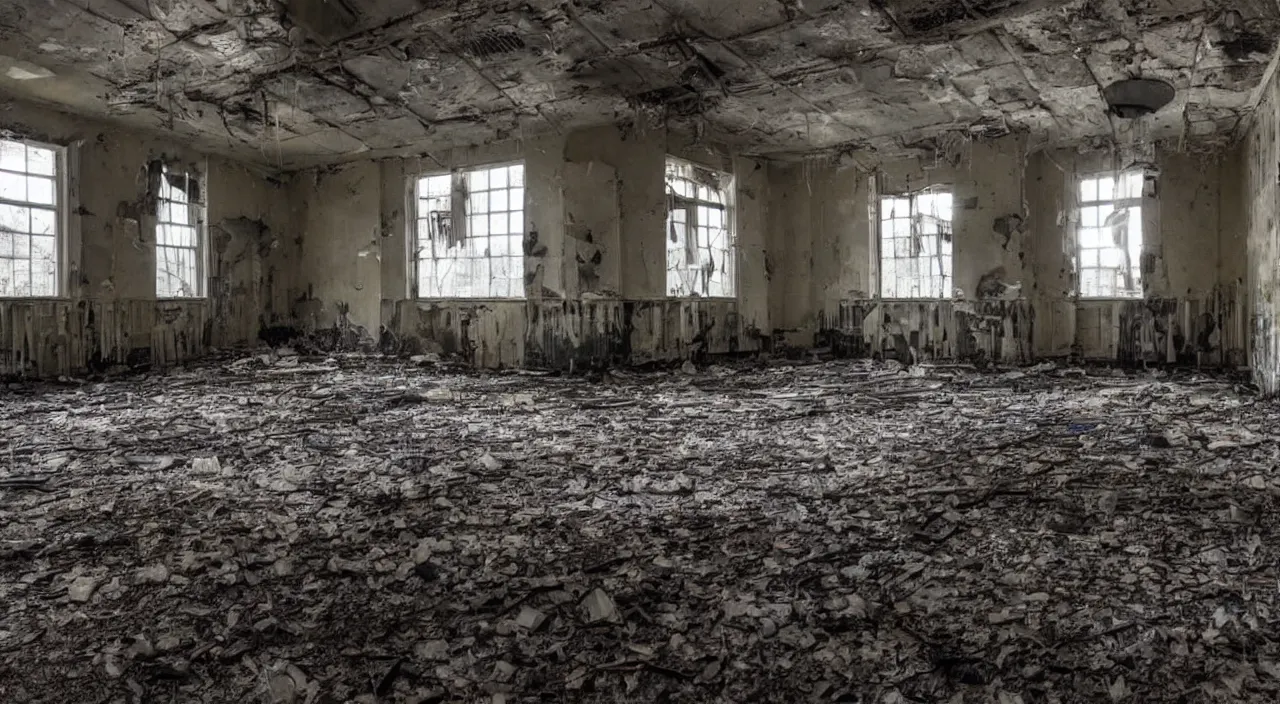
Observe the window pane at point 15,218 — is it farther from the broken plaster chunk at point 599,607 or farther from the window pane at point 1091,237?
the window pane at point 1091,237

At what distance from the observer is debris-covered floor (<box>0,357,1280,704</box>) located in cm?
207

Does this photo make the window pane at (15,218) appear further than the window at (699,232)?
No

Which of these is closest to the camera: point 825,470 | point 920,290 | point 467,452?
point 825,470

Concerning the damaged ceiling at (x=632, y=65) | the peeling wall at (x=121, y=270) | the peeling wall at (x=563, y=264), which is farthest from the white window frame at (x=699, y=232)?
the peeling wall at (x=121, y=270)

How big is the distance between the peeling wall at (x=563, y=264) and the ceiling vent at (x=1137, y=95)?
4.71 metres

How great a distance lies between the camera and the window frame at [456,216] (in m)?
10.0

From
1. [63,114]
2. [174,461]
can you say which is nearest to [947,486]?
[174,461]

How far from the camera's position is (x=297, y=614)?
2.44 m

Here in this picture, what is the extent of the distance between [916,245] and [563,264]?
494 centimetres

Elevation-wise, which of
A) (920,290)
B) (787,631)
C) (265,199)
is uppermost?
(265,199)

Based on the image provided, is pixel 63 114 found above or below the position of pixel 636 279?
above

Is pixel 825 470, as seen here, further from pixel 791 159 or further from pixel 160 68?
pixel 791 159

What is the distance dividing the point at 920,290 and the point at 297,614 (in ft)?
32.7

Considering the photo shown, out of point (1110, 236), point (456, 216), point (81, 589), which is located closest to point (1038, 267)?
point (1110, 236)
